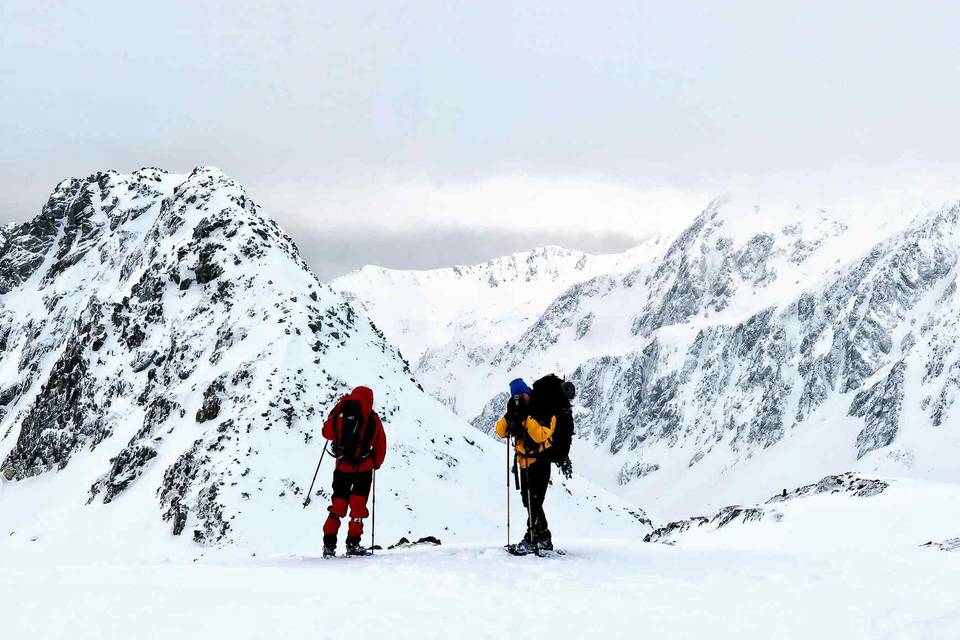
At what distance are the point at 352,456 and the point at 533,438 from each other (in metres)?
3.03

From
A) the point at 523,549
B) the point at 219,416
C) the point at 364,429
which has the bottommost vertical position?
the point at 523,549

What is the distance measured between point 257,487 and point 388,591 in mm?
31422

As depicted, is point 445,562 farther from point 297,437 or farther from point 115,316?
point 115,316

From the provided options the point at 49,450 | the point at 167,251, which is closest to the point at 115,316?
the point at 167,251

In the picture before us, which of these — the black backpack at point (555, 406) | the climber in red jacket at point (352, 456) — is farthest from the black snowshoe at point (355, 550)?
the black backpack at point (555, 406)

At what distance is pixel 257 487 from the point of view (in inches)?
1538

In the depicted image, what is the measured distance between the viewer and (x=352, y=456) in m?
13.5

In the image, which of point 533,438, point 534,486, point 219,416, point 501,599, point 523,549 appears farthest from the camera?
point 219,416

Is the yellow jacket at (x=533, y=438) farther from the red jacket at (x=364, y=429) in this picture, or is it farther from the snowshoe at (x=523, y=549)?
the red jacket at (x=364, y=429)

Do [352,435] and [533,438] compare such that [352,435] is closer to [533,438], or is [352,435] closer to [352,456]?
[352,456]

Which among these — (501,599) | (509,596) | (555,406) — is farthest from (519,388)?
(501,599)

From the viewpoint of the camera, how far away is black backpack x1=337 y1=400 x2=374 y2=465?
13.5 m

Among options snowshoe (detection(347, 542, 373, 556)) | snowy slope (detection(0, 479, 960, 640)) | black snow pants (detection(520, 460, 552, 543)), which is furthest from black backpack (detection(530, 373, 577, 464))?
snowshoe (detection(347, 542, 373, 556))

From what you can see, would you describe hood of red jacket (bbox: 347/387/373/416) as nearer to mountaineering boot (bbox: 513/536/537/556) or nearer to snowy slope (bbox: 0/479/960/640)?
snowy slope (bbox: 0/479/960/640)
